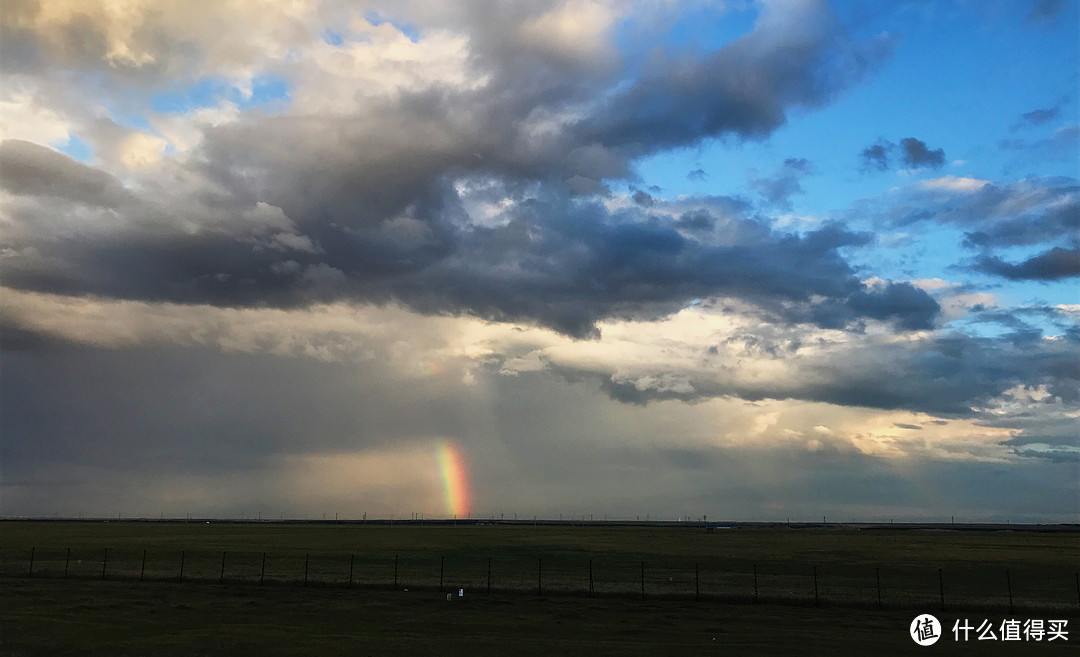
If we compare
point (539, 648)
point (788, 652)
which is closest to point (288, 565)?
point (539, 648)

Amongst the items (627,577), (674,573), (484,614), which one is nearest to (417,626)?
(484,614)

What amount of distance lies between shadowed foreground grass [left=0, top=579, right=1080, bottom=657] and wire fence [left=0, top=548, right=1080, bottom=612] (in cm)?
457

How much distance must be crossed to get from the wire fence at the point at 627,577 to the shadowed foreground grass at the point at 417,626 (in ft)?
15.0

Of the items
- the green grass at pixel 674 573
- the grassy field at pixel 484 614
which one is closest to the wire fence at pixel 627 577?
the green grass at pixel 674 573

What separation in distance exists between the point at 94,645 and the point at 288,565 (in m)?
43.2

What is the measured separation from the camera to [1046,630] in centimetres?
3528

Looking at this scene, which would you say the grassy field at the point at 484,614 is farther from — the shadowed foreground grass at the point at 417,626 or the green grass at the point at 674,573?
the green grass at the point at 674,573

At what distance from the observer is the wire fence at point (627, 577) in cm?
4728

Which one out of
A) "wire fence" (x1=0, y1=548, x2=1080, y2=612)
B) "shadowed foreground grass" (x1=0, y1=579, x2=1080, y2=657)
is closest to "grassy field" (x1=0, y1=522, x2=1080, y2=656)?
"shadowed foreground grass" (x1=0, y1=579, x2=1080, y2=657)

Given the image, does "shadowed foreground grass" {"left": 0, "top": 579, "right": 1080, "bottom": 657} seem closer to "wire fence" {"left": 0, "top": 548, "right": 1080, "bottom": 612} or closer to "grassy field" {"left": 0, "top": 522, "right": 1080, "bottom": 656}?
"grassy field" {"left": 0, "top": 522, "right": 1080, "bottom": 656}

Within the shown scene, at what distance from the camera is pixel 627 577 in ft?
205

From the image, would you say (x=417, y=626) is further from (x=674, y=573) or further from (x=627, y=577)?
(x=674, y=573)

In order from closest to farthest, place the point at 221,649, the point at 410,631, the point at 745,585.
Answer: the point at 221,649, the point at 410,631, the point at 745,585

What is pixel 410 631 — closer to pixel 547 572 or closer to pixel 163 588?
pixel 163 588
